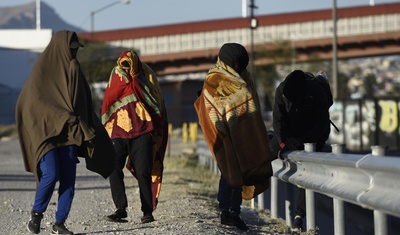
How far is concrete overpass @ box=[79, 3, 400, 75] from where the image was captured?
85688 millimetres

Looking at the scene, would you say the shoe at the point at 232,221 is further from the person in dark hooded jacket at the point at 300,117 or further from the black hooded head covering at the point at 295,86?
the black hooded head covering at the point at 295,86

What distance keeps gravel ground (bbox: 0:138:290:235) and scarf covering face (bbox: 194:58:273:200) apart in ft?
1.84

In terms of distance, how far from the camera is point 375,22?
90.3 metres

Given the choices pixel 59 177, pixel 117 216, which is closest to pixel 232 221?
pixel 117 216

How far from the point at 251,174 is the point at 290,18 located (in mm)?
84286

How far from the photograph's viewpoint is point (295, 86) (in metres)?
10.0

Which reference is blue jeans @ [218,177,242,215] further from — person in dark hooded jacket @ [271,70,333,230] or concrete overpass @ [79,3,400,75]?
concrete overpass @ [79,3,400,75]

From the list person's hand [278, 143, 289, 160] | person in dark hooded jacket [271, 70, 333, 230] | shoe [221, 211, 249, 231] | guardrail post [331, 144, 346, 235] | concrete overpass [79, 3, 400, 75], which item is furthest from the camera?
concrete overpass [79, 3, 400, 75]

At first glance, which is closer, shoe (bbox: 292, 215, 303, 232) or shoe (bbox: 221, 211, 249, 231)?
shoe (bbox: 221, 211, 249, 231)

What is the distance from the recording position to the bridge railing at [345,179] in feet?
20.9

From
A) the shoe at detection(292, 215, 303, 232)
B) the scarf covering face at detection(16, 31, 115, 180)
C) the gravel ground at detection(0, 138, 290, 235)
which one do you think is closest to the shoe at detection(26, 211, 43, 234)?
the scarf covering face at detection(16, 31, 115, 180)

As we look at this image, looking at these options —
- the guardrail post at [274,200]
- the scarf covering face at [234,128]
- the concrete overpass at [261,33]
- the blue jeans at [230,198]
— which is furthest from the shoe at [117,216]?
the concrete overpass at [261,33]

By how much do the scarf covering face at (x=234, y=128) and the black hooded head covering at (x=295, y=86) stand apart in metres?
0.64

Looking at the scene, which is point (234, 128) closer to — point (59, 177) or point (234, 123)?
point (234, 123)
